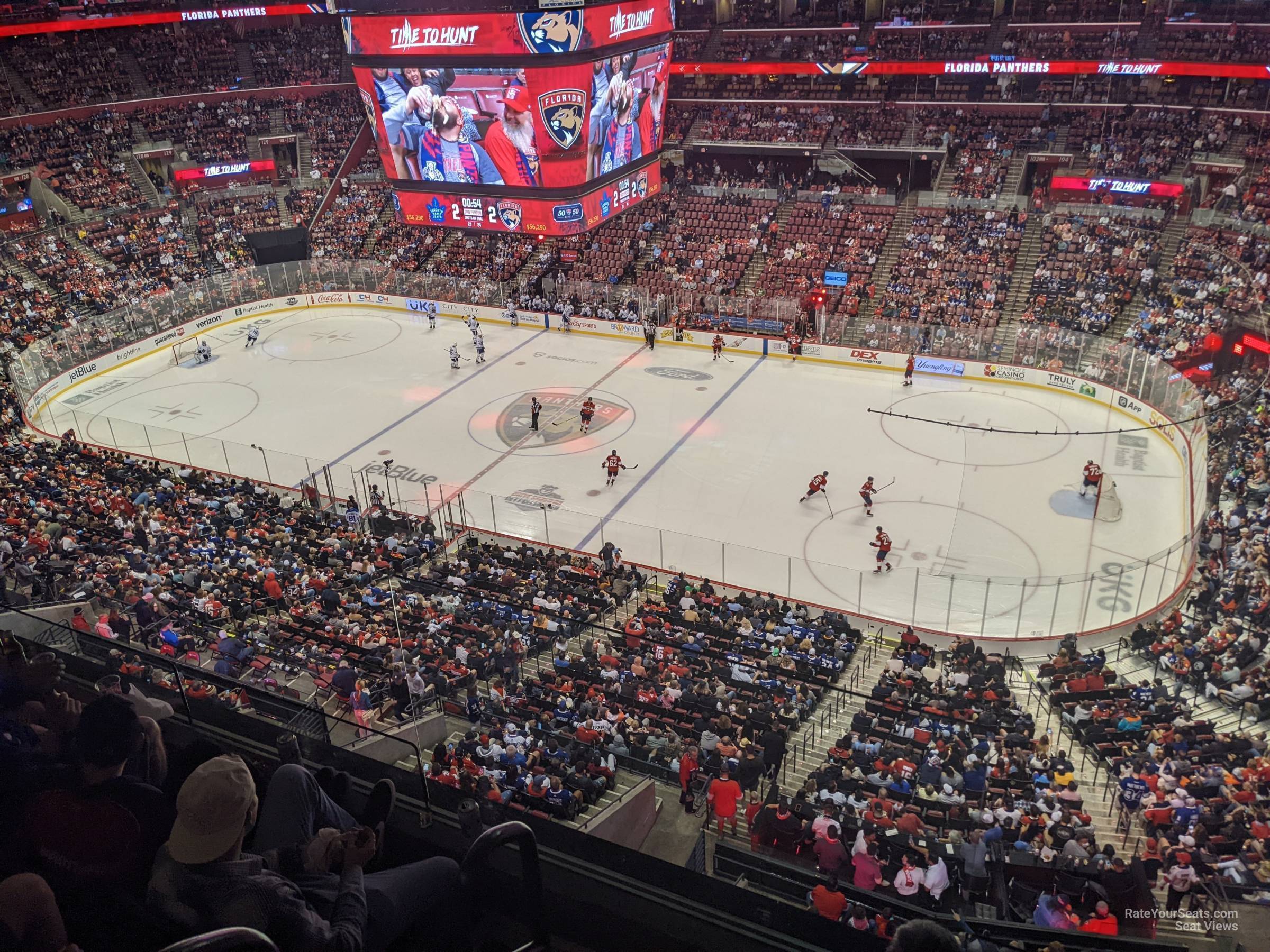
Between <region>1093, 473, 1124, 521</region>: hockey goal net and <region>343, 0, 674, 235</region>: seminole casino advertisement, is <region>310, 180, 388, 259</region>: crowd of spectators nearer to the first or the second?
<region>343, 0, 674, 235</region>: seminole casino advertisement

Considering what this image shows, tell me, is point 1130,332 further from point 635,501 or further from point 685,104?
point 685,104

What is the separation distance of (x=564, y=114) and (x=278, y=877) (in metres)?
28.2

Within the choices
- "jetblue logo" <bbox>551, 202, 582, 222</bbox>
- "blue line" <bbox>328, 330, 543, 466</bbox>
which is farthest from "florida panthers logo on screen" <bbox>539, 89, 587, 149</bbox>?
"blue line" <bbox>328, 330, 543, 466</bbox>

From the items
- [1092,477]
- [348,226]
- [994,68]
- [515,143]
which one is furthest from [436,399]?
[994,68]

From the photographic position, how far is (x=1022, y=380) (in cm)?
3247

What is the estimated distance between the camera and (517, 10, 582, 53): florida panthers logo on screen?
87.5ft

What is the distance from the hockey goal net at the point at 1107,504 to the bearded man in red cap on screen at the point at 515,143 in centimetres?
1899

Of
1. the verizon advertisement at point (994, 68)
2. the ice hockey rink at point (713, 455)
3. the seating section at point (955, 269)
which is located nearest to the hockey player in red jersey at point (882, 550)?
the ice hockey rink at point (713, 455)

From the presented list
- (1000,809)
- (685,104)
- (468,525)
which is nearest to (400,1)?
(468,525)

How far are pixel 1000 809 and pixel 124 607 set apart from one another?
46.3ft

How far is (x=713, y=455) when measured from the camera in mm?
28422

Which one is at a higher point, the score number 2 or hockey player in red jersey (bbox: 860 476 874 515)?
the score number 2

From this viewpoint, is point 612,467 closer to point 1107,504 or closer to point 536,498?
point 536,498

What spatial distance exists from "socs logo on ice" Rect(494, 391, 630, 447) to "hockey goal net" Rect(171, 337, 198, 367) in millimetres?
15082
